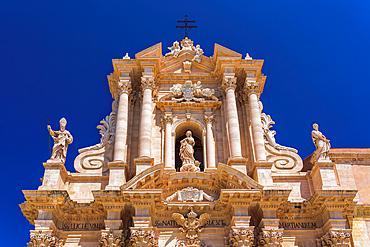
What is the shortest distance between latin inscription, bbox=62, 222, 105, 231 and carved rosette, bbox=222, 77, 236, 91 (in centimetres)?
859

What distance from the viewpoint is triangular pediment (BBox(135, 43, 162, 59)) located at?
2141cm

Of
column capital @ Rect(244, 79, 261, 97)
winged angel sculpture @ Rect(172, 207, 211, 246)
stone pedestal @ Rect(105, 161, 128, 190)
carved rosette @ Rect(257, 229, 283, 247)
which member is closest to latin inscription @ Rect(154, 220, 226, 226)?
winged angel sculpture @ Rect(172, 207, 211, 246)

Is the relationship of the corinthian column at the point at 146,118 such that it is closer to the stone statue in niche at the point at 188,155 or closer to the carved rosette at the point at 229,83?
the stone statue in niche at the point at 188,155

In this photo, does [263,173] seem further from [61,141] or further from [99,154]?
[61,141]

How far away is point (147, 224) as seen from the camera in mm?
16000

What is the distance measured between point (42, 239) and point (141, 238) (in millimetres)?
3468

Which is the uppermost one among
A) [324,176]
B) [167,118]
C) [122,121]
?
[167,118]

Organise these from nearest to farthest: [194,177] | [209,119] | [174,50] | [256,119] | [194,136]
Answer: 1. [194,177]
2. [256,119]
3. [209,119]
4. [194,136]
5. [174,50]

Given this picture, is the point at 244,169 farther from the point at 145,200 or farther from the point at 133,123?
the point at 133,123

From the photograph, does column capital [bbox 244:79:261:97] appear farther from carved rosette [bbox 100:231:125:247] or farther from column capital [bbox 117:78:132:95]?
carved rosette [bbox 100:231:125:247]

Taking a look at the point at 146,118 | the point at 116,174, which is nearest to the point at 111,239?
the point at 116,174

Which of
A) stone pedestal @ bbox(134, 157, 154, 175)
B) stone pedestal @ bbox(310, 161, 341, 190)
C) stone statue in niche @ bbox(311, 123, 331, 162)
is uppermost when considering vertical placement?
stone statue in niche @ bbox(311, 123, 331, 162)

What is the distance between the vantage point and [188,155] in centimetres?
1895

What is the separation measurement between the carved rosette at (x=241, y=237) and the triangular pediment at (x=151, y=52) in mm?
9641
